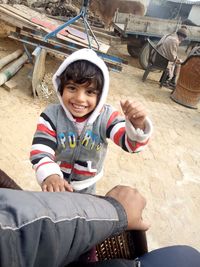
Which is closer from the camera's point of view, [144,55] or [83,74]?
[83,74]

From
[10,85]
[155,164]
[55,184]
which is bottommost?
[155,164]

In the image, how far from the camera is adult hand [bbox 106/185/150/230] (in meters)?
0.90

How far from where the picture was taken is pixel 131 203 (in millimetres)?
921

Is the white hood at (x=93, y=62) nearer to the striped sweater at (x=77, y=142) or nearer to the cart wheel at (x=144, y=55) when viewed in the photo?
the striped sweater at (x=77, y=142)

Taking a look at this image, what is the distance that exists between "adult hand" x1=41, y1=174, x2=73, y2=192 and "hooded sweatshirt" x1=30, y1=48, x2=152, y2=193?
0.12m

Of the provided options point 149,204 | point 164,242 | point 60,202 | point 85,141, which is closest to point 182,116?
point 149,204

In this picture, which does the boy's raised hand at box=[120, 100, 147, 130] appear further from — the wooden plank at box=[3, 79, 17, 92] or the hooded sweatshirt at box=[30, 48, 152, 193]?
the wooden plank at box=[3, 79, 17, 92]

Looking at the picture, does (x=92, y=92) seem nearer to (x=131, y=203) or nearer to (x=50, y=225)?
(x=131, y=203)

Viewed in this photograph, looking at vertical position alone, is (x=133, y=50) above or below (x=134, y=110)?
below

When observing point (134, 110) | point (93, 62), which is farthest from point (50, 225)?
point (93, 62)

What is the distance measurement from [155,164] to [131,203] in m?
2.77

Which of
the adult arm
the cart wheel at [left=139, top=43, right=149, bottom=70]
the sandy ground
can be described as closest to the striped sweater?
the adult arm

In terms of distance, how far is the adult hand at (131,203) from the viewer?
2.95 ft

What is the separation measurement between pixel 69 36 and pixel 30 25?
81 cm
